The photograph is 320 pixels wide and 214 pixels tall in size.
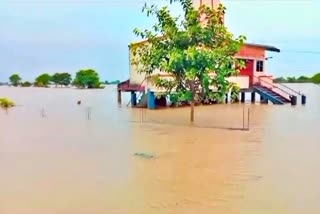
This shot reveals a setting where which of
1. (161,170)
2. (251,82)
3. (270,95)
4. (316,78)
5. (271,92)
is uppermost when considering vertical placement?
(316,78)

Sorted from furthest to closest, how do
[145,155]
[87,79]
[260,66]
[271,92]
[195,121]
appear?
[87,79], [260,66], [271,92], [195,121], [145,155]

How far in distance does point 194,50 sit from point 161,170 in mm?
6915

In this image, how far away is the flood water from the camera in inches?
228

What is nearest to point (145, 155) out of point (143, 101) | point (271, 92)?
point (143, 101)

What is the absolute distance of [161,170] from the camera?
7.80m

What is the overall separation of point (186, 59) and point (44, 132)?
530 centimetres

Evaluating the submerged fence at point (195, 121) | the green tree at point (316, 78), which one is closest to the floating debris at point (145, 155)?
the submerged fence at point (195, 121)

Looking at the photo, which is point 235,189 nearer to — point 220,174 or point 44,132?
point 220,174

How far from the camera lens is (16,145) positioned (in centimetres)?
1116

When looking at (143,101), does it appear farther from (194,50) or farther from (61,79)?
(61,79)

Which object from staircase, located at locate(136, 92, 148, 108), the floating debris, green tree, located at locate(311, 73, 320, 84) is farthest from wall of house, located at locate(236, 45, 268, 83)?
green tree, located at locate(311, 73, 320, 84)

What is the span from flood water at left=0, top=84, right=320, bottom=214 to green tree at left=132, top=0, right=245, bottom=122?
61.6 inches

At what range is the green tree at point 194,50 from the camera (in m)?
14.2

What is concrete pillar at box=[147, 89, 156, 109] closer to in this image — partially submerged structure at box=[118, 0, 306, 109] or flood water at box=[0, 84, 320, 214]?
partially submerged structure at box=[118, 0, 306, 109]
